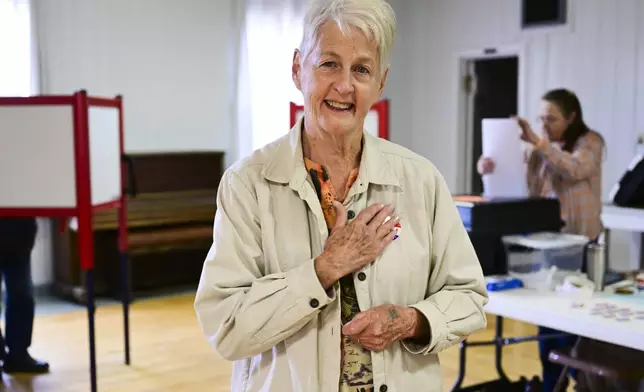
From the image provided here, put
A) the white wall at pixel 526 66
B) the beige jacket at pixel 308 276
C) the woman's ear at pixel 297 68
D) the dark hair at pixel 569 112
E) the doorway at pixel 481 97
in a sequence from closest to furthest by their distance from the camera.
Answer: the beige jacket at pixel 308 276 → the woman's ear at pixel 297 68 → the dark hair at pixel 569 112 → the white wall at pixel 526 66 → the doorway at pixel 481 97

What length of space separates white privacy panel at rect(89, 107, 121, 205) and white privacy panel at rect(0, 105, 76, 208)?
15 centimetres

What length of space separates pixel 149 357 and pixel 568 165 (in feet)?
8.75

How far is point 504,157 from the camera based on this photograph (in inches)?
118

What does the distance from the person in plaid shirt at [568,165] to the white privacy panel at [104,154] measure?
7.11ft

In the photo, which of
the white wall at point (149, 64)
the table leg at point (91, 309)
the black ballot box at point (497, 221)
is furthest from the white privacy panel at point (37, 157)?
the white wall at point (149, 64)

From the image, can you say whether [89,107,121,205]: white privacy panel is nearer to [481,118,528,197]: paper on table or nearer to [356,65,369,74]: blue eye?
[481,118,528,197]: paper on table

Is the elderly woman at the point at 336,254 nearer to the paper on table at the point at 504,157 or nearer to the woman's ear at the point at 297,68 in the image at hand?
the woman's ear at the point at 297,68

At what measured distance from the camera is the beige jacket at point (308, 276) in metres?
1.28

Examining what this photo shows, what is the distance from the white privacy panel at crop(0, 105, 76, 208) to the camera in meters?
3.37

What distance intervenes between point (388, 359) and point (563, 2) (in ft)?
18.2

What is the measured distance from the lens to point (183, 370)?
4047 mm

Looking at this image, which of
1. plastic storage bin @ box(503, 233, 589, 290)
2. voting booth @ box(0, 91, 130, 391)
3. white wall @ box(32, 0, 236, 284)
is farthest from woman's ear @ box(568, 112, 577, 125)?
white wall @ box(32, 0, 236, 284)

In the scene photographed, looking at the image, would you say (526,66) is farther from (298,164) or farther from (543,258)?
(298,164)

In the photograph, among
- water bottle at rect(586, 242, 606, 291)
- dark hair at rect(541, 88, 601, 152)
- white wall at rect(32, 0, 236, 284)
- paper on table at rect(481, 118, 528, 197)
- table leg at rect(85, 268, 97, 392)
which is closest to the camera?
water bottle at rect(586, 242, 606, 291)
